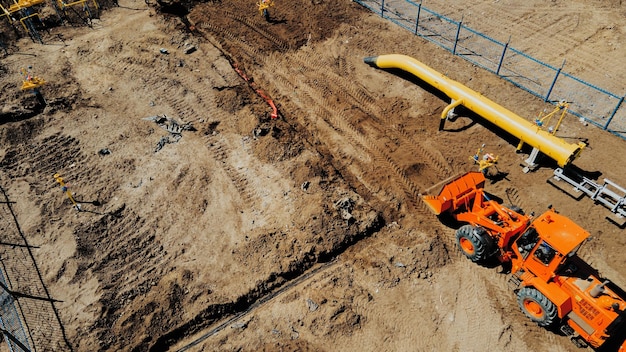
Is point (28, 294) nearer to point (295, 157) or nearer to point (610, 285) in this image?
point (295, 157)

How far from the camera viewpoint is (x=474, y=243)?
1032cm

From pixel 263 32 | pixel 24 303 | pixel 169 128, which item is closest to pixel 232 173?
pixel 169 128

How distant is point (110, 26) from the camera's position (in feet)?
64.6

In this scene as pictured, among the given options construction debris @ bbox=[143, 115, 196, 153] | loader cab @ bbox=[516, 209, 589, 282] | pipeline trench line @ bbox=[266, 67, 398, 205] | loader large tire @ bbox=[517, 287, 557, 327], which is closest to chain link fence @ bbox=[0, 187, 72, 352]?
construction debris @ bbox=[143, 115, 196, 153]

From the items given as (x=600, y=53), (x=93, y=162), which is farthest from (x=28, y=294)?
(x=600, y=53)

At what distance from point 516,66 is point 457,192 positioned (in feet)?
26.3

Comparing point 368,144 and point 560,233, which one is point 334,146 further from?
point 560,233

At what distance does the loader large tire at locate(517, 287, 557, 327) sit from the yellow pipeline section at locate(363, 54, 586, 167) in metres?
4.48

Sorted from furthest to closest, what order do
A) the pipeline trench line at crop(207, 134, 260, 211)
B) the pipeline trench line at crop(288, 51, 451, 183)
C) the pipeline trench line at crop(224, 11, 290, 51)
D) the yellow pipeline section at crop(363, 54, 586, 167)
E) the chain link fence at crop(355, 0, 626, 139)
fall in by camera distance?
the pipeline trench line at crop(224, 11, 290, 51) < the chain link fence at crop(355, 0, 626, 139) < the pipeline trench line at crop(288, 51, 451, 183) < the pipeline trench line at crop(207, 134, 260, 211) < the yellow pipeline section at crop(363, 54, 586, 167)

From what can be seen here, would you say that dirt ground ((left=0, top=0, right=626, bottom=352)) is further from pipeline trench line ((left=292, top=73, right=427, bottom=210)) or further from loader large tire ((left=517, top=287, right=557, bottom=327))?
loader large tire ((left=517, top=287, right=557, bottom=327))

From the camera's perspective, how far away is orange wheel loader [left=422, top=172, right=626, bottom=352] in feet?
28.2

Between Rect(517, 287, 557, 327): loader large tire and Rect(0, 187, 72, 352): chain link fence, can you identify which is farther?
Rect(0, 187, 72, 352): chain link fence

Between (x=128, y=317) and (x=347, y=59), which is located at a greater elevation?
(x=347, y=59)

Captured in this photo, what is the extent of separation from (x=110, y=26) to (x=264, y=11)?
710 centimetres
